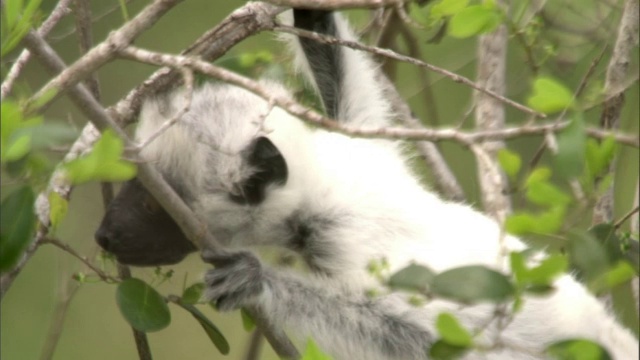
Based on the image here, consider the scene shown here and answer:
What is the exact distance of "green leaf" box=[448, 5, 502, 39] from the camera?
2.33m

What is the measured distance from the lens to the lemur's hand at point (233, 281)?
2.66 metres

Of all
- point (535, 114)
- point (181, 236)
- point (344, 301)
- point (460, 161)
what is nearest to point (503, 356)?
point (344, 301)

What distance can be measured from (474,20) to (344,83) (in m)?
1.16

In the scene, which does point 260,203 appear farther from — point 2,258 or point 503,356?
point 2,258

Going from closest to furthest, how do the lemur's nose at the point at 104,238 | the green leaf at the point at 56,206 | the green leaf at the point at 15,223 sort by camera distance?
the green leaf at the point at 15,223, the green leaf at the point at 56,206, the lemur's nose at the point at 104,238

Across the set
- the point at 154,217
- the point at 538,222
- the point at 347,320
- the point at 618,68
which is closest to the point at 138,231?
the point at 154,217

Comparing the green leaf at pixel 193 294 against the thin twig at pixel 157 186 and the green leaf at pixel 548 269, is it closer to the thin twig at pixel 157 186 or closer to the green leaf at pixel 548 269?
the thin twig at pixel 157 186

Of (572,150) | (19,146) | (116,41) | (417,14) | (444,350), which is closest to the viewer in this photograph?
(19,146)

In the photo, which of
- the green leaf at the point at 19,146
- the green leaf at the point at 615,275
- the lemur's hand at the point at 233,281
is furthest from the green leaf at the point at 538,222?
the lemur's hand at the point at 233,281

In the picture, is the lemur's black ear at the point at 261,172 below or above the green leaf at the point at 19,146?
below

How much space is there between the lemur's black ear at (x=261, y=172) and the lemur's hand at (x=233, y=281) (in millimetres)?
248

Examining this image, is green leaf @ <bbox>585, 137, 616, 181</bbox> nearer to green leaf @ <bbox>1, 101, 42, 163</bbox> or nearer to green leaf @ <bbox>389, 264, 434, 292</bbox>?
green leaf @ <bbox>389, 264, 434, 292</bbox>

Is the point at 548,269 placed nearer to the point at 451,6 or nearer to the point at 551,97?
the point at 551,97

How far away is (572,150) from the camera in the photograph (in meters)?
1.72
